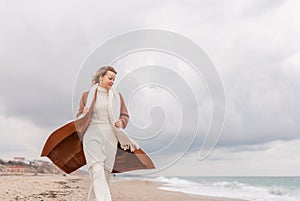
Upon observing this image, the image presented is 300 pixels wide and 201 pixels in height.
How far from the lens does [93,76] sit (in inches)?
203

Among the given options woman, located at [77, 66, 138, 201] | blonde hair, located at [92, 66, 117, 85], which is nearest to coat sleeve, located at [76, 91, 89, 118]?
woman, located at [77, 66, 138, 201]

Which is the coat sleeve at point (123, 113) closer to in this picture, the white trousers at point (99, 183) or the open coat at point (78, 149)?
the open coat at point (78, 149)

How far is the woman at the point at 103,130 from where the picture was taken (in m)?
4.93

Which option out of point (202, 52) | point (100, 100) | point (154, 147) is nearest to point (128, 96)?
point (100, 100)

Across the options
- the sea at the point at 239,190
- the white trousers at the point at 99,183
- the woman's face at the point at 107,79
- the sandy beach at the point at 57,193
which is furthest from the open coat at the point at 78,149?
the sea at the point at 239,190

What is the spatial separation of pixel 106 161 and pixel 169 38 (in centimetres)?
181

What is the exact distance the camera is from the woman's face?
16.7ft

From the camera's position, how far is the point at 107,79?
201 inches

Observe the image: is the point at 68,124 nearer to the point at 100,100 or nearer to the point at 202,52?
the point at 100,100

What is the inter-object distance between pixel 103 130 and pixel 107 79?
0.67m

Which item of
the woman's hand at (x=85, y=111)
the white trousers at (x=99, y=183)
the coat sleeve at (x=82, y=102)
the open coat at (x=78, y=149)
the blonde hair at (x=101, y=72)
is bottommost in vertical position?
the white trousers at (x=99, y=183)

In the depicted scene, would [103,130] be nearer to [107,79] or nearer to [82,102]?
[82,102]

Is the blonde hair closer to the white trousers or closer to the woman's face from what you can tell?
the woman's face

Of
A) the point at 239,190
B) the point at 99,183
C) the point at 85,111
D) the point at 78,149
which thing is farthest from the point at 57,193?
the point at 239,190
